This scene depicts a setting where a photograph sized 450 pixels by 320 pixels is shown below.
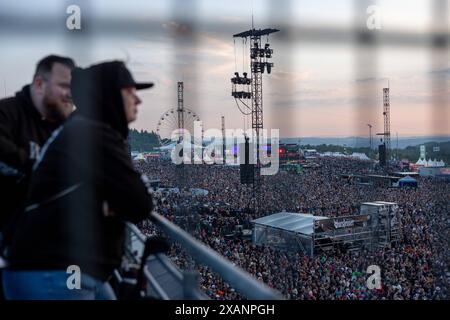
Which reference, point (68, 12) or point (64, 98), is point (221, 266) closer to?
point (64, 98)

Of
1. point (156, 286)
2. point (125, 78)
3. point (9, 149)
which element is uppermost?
point (125, 78)

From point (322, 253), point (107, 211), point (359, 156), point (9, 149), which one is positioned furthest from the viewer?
point (359, 156)

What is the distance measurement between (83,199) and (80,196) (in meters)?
0.01

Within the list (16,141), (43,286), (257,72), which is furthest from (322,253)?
(43,286)

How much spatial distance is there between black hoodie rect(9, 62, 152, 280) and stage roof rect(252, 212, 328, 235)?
26.5 feet

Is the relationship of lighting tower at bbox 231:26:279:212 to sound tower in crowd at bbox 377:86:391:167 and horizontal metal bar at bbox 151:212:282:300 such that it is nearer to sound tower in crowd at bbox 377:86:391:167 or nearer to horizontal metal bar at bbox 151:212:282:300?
sound tower in crowd at bbox 377:86:391:167

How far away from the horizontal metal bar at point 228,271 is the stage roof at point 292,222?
7942 mm

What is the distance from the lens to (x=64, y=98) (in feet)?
4.52

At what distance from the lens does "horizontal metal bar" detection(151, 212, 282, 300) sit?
76 cm

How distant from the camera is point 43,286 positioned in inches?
39.7

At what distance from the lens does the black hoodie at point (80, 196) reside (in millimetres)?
939

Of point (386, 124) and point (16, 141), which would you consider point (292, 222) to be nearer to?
point (16, 141)

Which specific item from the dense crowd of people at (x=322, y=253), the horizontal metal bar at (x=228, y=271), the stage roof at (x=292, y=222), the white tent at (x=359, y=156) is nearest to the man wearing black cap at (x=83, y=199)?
the horizontal metal bar at (x=228, y=271)

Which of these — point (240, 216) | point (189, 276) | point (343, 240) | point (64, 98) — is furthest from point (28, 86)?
point (240, 216)
